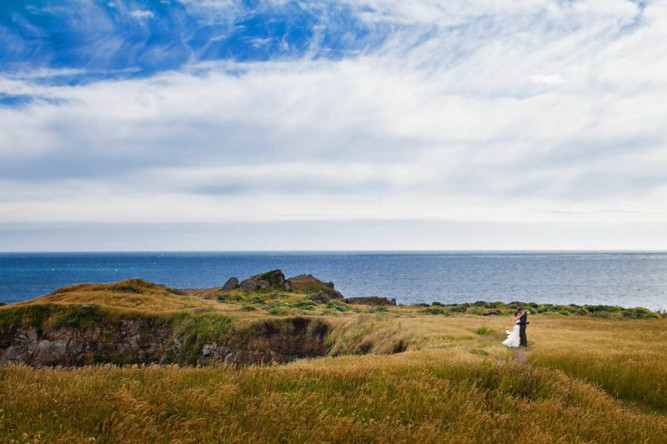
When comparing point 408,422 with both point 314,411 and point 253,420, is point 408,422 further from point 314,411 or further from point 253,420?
point 253,420

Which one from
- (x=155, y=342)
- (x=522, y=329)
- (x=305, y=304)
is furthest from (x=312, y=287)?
(x=522, y=329)

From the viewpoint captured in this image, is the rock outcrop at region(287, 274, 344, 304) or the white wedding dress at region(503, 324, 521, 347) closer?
the white wedding dress at region(503, 324, 521, 347)

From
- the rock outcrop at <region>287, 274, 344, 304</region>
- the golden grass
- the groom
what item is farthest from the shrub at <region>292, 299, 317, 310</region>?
the golden grass

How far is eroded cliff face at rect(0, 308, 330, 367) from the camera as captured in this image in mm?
33219

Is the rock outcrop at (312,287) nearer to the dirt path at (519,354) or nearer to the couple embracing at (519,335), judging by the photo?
the couple embracing at (519,335)

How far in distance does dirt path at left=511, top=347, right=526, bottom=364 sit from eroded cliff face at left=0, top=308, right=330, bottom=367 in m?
14.5

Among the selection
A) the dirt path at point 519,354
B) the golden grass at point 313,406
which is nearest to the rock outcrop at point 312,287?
the dirt path at point 519,354

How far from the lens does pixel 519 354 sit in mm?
20688

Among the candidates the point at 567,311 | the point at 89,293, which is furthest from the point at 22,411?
the point at 567,311

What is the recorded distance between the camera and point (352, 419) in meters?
7.75

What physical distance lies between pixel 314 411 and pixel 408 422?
69.4 inches

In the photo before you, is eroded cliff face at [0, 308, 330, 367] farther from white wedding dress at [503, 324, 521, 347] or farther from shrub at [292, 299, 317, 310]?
white wedding dress at [503, 324, 521, 347]

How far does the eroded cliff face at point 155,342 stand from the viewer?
109ft

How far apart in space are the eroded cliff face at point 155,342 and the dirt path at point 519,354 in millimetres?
14465
